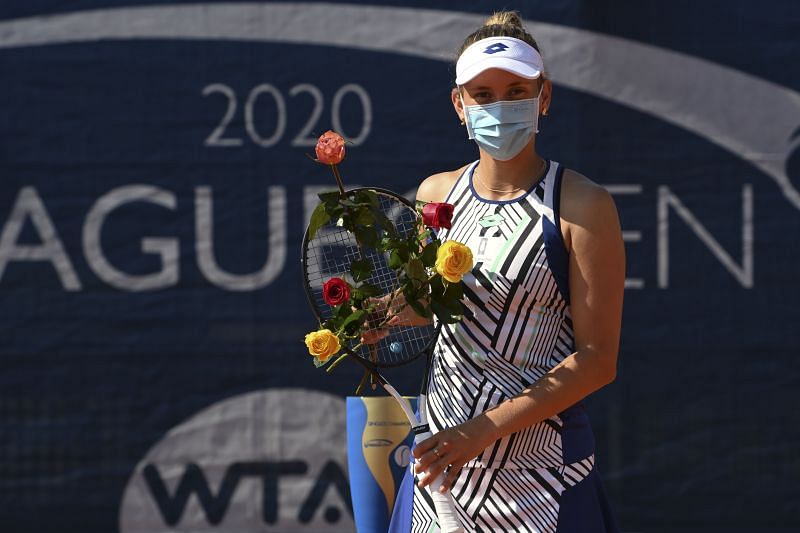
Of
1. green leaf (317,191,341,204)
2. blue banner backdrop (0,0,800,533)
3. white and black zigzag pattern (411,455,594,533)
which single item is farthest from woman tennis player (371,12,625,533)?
blue banner backdrop (0,0,800,533)

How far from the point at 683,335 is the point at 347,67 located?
63.5 inches

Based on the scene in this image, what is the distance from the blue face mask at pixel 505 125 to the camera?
2207mm

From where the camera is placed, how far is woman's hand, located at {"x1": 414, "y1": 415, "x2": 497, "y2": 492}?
2057 mm

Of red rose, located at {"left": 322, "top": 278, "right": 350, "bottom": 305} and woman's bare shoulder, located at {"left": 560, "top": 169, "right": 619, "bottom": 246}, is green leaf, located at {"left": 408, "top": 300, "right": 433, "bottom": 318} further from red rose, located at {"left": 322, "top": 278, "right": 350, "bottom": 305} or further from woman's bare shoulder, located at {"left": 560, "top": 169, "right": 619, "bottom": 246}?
woman's bare shoulder, located at {"left": 560, "top": 169, "right": 619, "bottom": 246}

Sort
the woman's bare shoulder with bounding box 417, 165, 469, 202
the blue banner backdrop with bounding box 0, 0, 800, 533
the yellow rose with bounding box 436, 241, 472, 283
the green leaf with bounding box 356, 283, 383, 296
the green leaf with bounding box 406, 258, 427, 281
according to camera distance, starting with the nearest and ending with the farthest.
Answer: the yellow rose with bounding box 436, 241, 472, 283 → the green leaf with bounding box 406, 258, 427, 281 → the green leaf with bounding box 356, 283, 383, 296 → the woman's bare shoulder with bounding box 417, 165, 469, 202 → the blue banner backdrop with bounding box 0, 0, 800, 533

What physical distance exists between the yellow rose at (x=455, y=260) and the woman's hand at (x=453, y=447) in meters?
0.27

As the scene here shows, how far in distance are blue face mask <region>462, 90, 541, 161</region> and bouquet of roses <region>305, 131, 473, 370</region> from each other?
17cm

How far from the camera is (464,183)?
2.33m

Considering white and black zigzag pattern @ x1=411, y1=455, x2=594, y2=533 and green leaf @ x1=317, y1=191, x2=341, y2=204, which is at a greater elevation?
green leaf @ x1=317, y1=191, x2=341, y2=204

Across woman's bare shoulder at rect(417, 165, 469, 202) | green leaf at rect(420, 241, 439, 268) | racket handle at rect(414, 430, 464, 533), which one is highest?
woman's bare shoulder at rect(417, 165, 469, 202)

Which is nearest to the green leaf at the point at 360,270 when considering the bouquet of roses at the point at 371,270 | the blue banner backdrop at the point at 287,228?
the bouquet of roses at the point at 371,270

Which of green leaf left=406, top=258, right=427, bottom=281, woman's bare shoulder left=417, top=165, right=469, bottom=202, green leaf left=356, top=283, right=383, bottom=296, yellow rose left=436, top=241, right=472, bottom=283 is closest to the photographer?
yellow rose left=436, top=241, right=472, bottom=283

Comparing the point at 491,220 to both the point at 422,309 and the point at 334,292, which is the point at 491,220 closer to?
the point at 422,309

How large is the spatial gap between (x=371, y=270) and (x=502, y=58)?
483mm
